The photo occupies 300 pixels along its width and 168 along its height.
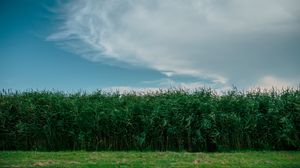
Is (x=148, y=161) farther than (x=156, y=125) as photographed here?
No

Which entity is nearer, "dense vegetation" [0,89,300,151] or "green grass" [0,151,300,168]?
"green grass" [0,151,300,168]

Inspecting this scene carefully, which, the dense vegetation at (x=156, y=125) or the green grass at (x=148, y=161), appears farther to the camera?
the dense vegetation at (x=156, y=125)

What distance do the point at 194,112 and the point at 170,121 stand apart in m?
1.67

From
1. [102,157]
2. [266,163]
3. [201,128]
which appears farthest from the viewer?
[201,128]

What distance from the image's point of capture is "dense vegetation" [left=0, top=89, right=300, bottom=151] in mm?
25438

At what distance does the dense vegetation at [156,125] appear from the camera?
2544cm

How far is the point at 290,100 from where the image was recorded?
26891 millimetres

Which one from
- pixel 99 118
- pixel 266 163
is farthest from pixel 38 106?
pixel 266 163

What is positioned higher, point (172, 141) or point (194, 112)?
point (194, 112)

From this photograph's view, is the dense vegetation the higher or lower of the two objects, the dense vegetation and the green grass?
the higher

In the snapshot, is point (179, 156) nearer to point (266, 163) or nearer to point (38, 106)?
point (266, 163)

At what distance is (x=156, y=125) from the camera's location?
25547 millimetres

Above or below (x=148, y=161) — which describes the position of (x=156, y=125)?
above

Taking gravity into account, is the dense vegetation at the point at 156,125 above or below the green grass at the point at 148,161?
above
